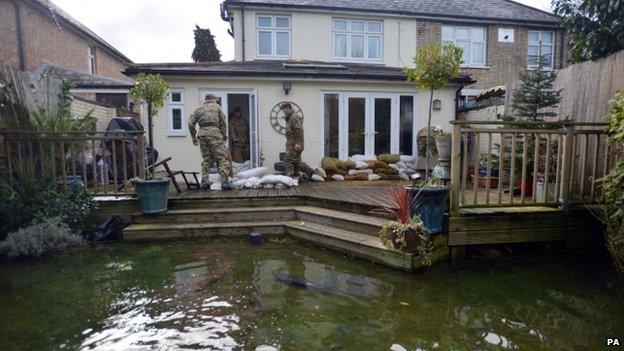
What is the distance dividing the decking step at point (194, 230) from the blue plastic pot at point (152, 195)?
241 mm

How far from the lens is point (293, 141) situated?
309 inches

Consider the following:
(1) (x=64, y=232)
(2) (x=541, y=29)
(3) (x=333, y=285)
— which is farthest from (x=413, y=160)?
(2) (x=541, y=29)

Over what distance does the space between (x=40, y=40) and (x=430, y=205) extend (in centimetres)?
1608

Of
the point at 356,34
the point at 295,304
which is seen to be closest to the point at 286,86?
the point at 356,34

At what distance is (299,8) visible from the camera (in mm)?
12469

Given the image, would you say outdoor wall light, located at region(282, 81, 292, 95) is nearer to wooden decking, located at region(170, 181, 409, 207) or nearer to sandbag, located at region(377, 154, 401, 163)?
sandbag, located at region(377, 154, 401, 163)

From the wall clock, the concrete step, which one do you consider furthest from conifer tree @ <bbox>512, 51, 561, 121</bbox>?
the wall clock

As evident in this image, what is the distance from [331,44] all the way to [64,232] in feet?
33.8

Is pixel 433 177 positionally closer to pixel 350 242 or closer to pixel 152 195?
pixel 350 242

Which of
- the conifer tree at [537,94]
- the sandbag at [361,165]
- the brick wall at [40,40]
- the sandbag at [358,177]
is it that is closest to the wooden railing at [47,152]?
the sandbag at [358,177]

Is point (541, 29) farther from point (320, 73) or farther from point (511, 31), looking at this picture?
point (320, 73)

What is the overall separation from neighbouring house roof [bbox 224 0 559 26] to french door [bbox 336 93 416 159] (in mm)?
4808

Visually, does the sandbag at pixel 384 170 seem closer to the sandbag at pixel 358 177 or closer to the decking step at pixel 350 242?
the sandbag at pixel 358 177

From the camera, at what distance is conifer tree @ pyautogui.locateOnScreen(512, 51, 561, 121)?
20.6ft
